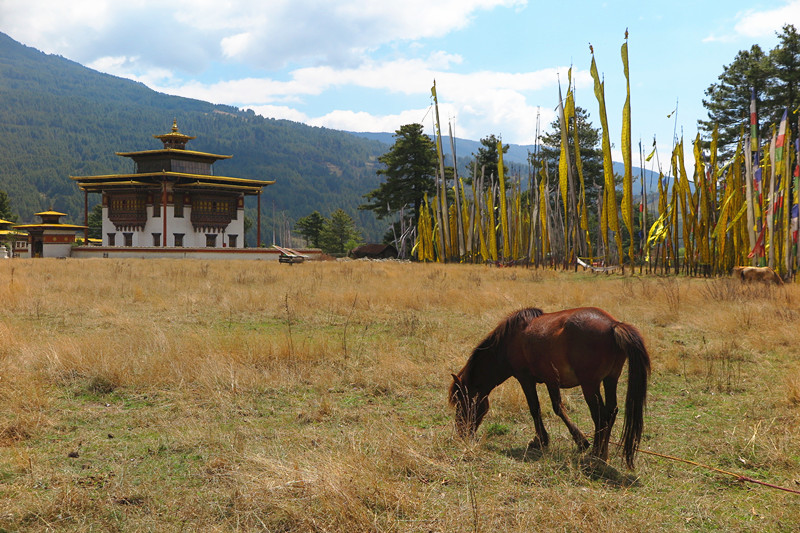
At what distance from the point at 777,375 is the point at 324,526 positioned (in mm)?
6103

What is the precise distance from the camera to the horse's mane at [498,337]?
4555 mm

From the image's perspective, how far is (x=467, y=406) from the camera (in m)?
4.68

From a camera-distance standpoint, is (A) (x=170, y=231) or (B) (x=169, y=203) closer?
(A) (x=170, y=231)

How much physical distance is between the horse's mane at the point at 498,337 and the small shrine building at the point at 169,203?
49182mm

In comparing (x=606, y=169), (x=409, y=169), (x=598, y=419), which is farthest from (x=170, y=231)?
(x=598, y=419)

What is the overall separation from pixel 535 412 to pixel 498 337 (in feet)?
2.10

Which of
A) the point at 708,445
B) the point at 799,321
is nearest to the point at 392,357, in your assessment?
the point at 708,445

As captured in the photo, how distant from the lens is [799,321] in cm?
936

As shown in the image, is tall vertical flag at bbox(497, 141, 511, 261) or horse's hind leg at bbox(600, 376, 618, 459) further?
tall vertical flag at bbox(497, 141, 511, 261)

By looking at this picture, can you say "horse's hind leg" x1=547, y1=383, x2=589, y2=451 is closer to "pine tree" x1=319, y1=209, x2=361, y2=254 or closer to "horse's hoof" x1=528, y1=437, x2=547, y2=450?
"horse's hoof" x1=528, y1=437, x2=547, y2=450

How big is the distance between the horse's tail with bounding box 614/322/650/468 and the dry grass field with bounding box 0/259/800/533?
0.81 feet

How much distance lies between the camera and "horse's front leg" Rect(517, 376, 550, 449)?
171 inches

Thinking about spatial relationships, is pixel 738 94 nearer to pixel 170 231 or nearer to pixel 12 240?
pixel 170 231

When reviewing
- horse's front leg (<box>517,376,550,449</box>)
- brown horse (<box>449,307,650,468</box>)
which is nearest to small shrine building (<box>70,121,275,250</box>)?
brown horse (<box>449,307,650,468</box>)
